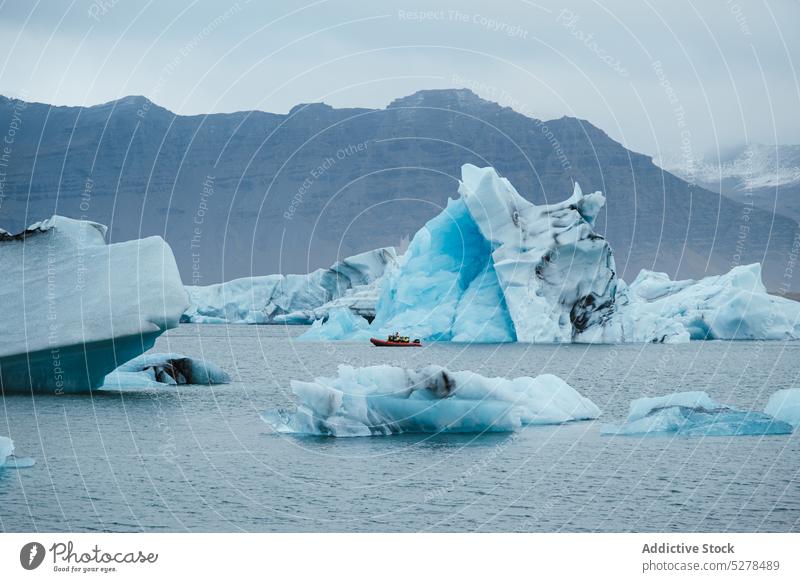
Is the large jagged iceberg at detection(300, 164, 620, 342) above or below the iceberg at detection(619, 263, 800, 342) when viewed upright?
above

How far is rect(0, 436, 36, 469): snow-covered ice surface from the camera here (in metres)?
16.3

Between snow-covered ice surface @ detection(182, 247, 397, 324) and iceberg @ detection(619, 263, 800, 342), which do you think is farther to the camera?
snow-covered ice surface @ detection(182, 247, 397, 324)

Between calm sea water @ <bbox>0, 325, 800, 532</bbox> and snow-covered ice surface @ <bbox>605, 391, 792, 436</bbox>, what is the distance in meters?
0.58

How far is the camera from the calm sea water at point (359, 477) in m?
13.7

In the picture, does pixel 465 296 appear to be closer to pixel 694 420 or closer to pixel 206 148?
pixel 694 420

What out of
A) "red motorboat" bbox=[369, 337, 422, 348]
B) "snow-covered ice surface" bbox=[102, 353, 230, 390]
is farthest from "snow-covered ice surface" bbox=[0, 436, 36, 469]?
"red motorboat" bbox=[369, 337, 422, 348]

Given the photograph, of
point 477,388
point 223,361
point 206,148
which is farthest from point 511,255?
point 206,148

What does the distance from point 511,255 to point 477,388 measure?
Answer: 26765 millimetres

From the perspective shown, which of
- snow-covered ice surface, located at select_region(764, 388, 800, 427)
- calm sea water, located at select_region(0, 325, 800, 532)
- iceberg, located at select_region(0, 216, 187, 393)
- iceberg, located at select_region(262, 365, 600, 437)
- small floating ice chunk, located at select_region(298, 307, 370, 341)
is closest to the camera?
calm sea water, located at select_region(0, 325, 800, 532)

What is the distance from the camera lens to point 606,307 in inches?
1914

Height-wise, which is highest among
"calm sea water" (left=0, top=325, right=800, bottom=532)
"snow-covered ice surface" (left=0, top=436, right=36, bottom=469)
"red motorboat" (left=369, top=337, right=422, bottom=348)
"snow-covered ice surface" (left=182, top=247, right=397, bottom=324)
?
"snow-covered ice surface" (left=182, top=247, right=397, bottom=324)

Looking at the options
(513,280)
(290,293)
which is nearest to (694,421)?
(513,280)

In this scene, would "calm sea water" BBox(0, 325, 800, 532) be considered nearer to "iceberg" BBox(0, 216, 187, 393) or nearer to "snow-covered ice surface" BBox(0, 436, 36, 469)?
"snow-covered ice surface" BBox(0, 436, 36, 469)

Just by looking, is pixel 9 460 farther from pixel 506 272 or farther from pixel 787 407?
pixel 506 272
